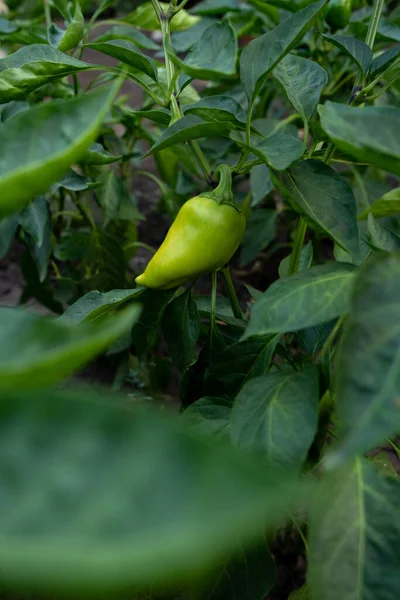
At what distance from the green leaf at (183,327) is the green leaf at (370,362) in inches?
12.8

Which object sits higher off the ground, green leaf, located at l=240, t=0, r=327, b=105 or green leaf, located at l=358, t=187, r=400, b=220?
green leaf, located at l=240, t=0, r=327, b=105

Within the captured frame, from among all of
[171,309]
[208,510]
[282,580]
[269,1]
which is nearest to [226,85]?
[269,1]

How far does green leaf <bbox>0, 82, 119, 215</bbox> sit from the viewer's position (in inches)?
14.0

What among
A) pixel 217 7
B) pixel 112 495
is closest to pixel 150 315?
pixel 112 495

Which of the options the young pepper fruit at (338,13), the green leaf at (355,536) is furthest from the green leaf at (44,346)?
the young pepper fruit at (338,13)

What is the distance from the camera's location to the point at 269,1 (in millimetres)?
1102

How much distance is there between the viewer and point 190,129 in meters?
0.58

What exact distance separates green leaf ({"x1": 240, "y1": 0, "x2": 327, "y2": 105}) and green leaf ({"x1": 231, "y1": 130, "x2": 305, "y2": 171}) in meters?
0.08

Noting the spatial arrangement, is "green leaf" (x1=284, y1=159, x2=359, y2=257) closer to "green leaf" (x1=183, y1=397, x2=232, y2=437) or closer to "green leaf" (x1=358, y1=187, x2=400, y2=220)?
"green leaf" (x1=358, y1=187, x2=400, y2=220)

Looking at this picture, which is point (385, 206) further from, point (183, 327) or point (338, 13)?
point (338, 13)

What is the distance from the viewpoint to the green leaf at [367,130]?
41 centimetres

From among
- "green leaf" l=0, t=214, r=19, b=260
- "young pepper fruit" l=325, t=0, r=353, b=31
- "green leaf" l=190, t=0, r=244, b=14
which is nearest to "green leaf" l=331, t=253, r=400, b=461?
→ "green leaf" l=0, t=214, r=19, b=260

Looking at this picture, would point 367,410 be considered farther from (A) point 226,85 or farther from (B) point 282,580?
(A) point 226,85

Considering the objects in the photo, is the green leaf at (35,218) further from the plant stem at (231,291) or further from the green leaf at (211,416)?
the green leaf at (211,416)
